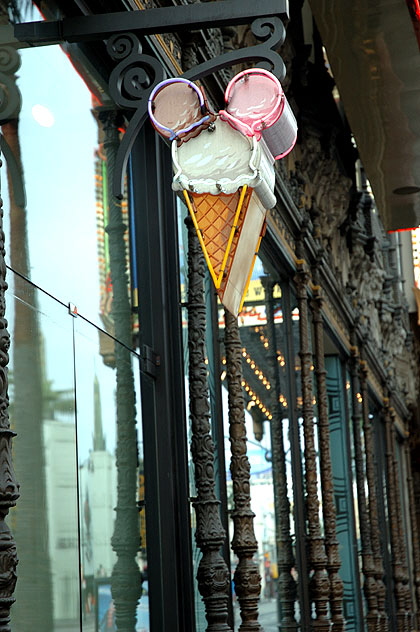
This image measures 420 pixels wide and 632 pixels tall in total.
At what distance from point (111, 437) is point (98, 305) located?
1.87 ft

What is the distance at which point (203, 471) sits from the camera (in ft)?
17.6

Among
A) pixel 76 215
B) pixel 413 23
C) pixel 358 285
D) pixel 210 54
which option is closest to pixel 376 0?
pixel 413 23

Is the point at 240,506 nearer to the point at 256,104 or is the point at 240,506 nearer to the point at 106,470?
the point at 106,470

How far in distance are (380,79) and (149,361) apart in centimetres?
455

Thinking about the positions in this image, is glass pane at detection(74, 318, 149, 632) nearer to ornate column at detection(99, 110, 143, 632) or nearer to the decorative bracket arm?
ornate column at detection(99, 110, 143, 632)

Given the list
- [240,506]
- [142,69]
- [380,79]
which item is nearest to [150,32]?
[142,69]

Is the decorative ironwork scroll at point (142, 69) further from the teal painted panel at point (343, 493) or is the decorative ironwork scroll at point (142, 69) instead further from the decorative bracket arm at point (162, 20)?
the teal painted panel at point (343, 493)

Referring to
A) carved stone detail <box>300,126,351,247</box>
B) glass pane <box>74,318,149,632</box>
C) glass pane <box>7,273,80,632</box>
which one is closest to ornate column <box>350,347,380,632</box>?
carved stone detail <box>300,126,351,247</box>

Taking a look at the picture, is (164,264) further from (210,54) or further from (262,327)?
(262,327)

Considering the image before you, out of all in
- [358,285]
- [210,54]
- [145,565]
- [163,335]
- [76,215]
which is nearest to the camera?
[76,215]

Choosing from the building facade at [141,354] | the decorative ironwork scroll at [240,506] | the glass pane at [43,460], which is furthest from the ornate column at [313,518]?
the glass pane at [43,460]

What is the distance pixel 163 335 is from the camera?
18.5 feet

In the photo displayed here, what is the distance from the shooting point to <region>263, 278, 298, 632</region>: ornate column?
9.26m

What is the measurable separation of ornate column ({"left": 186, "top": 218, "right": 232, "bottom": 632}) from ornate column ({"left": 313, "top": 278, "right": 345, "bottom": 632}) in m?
5.22
